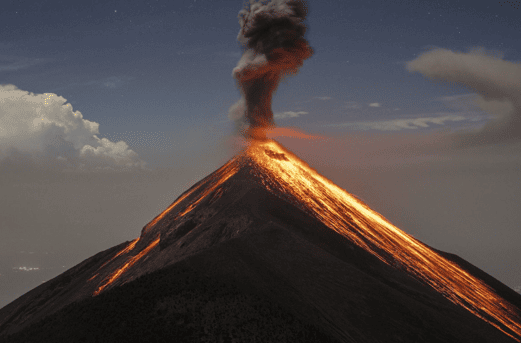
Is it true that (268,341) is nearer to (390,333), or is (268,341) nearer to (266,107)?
(390,333)

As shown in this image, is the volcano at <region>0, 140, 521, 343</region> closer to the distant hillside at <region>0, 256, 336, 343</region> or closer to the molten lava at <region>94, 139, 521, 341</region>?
the distant hillside at <region>0, 256, 336, 343</region>

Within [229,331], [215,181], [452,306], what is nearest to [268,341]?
[229,331]

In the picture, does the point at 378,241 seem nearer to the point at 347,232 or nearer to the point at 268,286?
the point at 347,232

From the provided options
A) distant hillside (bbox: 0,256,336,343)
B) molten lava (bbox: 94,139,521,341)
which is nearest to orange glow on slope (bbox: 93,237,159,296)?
molten lava (bbox: 94,139,521,341)

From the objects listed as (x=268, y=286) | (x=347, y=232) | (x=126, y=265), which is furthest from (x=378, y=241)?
(x=126, y=265)

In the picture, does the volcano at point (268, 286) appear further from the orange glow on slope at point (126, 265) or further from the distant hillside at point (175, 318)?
the orange glow on slope at point (126, 265)

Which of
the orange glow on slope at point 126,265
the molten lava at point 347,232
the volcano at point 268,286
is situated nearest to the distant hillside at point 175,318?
the volcano at point 268,286
